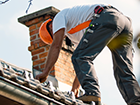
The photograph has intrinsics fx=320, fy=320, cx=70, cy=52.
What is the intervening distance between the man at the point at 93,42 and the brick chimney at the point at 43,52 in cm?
118

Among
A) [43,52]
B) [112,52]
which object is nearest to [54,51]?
[112,52]

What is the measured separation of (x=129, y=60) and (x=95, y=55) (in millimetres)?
547

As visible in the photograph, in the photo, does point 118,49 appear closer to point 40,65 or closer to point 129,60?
point 129,60

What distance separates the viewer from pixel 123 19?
10.9ft

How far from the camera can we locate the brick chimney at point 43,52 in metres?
4.88

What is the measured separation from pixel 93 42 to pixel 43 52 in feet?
6.29

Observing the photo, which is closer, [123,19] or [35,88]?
[35,88]

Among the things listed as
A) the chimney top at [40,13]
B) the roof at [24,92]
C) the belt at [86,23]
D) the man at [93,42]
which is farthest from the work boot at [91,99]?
the chimney top at [40,13]

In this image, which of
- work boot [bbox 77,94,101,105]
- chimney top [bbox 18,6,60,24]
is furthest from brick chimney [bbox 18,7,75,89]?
work boot [bbox 77,94,101,105]

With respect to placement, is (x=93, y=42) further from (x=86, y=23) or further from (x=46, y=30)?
(x=46, y=30)

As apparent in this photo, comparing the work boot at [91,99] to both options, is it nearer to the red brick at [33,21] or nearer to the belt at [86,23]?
the belt at [86,23]

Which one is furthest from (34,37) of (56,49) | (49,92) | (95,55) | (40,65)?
(49,92)

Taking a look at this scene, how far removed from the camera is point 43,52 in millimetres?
5016

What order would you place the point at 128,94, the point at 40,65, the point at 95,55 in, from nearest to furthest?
1. the point at 95,55
2. the point at 128,94
3. the point at 40,65
